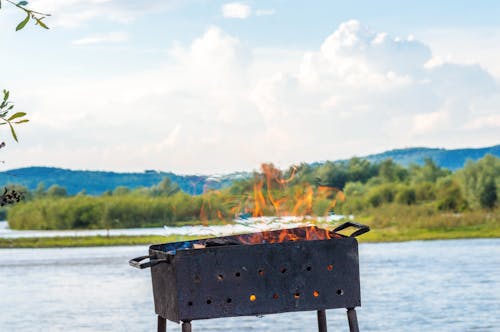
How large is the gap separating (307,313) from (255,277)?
9.81 m

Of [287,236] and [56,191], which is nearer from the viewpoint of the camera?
[287,236]

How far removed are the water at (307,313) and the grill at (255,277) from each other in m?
7.09

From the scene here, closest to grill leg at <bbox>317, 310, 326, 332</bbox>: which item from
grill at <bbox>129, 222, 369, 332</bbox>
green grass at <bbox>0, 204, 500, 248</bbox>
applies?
grill at <bbox>129, 222, 369, 332</bbox>

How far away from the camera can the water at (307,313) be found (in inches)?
562

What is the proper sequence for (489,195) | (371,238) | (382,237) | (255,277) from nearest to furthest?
(255,277), (371,238), (382,237), (489,195)

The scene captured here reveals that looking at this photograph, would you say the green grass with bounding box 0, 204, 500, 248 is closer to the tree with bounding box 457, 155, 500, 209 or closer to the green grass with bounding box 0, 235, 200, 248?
the green grass with bounding box 0, 235, 200, 248

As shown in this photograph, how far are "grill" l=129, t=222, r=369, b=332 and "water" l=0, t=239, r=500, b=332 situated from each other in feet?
23.3

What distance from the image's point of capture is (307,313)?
15.7m

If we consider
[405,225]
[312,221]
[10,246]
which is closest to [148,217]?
[10,246]

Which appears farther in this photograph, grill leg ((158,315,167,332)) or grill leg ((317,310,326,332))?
grill leg ((317,310,326,332))

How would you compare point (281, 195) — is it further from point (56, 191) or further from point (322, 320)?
point (56, 191)

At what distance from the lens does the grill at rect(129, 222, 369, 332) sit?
5949 millimetres

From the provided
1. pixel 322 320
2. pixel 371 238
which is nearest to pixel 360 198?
pixel 371 238

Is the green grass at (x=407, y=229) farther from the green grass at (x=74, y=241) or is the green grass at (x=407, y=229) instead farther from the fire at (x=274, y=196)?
the fire at (x=274, y=196)
